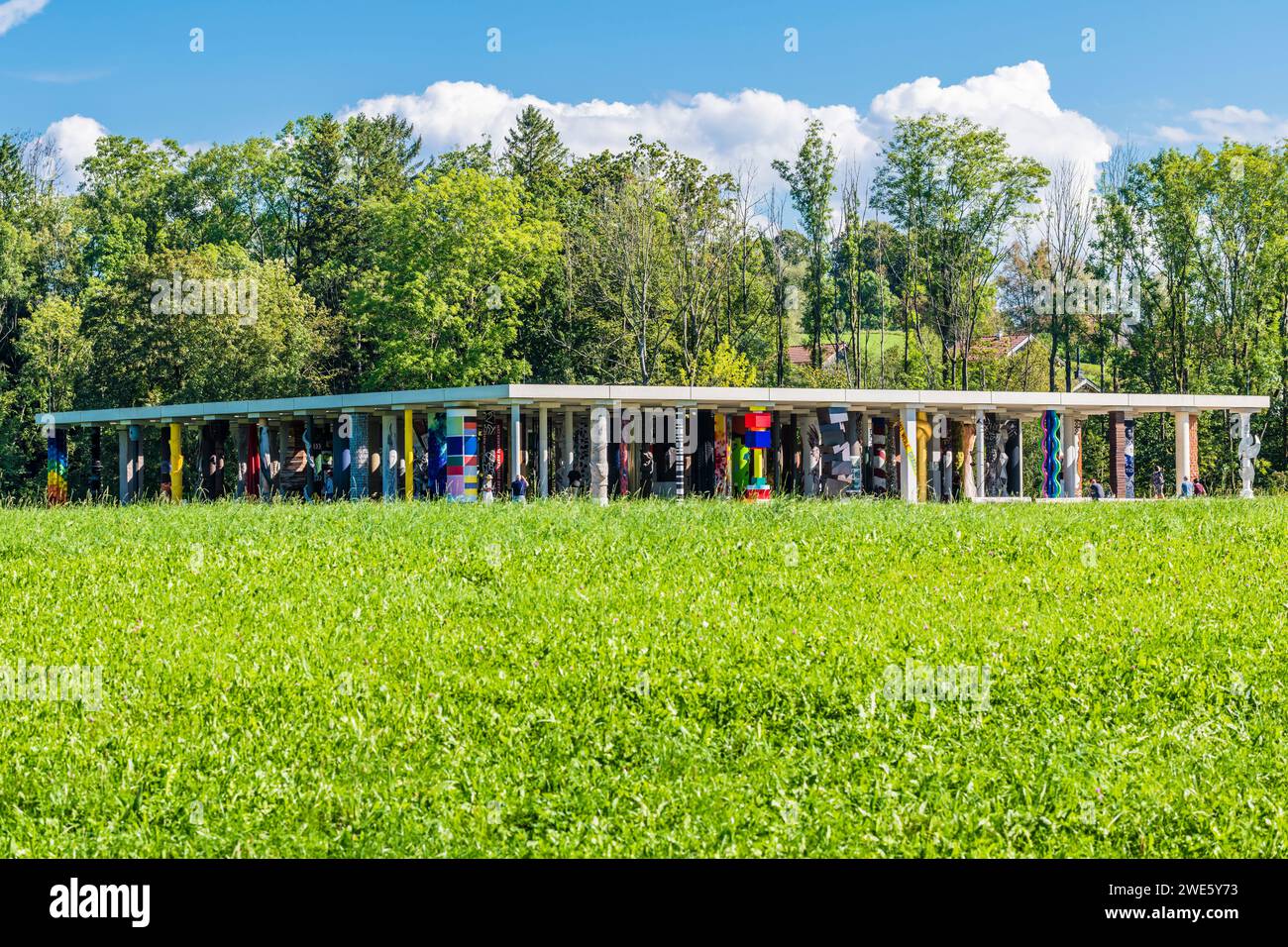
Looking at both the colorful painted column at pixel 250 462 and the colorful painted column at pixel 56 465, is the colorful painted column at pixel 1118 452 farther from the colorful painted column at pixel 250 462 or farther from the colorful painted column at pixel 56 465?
the colorful painted column at pixel 56 465

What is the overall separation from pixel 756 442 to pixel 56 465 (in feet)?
82.0

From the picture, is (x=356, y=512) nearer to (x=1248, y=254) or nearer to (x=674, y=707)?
(x=674, y=707)

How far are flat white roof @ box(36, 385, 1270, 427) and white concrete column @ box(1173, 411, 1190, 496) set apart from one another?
1.56ft

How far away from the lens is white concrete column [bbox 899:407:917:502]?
115 ft

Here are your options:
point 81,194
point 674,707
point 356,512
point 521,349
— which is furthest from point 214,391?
point 674,707

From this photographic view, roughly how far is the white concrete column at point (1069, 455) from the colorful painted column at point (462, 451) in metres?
17.6

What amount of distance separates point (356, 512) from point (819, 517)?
6.76 meters

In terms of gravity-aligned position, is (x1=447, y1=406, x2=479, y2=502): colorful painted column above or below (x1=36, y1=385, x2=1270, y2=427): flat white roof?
below

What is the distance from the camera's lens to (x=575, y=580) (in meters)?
14.2

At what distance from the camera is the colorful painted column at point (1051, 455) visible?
127 ft

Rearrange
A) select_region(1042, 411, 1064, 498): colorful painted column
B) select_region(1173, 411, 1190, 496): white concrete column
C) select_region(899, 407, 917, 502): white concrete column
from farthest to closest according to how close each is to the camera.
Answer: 1. select_region(1173, 411, 1190, 496): white concrete column
2. select_region(1042, 411, 1064, 498): colorful painted column
3. select_region(899, 407, 917, 502): white concrete column

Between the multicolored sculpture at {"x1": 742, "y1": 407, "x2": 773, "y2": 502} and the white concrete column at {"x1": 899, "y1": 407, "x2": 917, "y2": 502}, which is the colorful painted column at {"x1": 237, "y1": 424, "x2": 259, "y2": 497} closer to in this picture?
the multicolored sculpture at {"x1": 742, "y1": 407, "x2": 773, "y2": 502}

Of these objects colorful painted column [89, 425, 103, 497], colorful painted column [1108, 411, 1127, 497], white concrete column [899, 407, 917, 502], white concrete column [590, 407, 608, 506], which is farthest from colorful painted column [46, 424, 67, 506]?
colorful painted column [1108, 411, 1127, 497]

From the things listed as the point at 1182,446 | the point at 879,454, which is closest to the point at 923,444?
the point at 879,454
